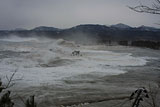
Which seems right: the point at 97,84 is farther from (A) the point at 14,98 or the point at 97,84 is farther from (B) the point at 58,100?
(A) the point at 14,98

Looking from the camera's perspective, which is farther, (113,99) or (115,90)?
(115,90)

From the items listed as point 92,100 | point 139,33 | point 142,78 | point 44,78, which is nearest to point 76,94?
point 92,100

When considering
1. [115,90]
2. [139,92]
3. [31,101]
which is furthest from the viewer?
[115,90]

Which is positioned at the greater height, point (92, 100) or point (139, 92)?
point (139, 92)

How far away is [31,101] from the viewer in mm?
2117

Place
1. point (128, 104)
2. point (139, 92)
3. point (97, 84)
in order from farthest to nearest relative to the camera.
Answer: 1. point (97, 84)
2. point (128, 104)
3. point (139, 92)

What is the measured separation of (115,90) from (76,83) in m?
1.94

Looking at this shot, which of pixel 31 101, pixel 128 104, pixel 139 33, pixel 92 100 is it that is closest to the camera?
pixel 31 101

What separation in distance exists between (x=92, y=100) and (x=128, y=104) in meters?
1.27

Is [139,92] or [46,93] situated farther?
[46,93]

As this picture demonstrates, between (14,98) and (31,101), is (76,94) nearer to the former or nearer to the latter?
(14,98)

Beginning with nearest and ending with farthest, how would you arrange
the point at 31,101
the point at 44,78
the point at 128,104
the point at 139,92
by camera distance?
the point at 31,101 → the point at 139,92 → the point at 128,104 → the point at 44,78

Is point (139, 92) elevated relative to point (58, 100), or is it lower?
elevated

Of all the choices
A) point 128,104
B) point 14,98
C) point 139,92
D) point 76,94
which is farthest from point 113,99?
point 139,92
